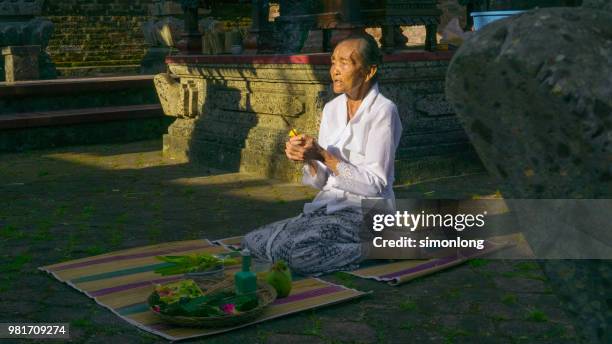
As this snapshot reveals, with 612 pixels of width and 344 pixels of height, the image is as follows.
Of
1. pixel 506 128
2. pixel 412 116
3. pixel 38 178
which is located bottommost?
pixel 38 178

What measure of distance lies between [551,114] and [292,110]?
238 inches

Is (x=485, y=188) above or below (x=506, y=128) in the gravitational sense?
below

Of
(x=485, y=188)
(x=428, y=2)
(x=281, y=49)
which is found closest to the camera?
(x=485, y=188)

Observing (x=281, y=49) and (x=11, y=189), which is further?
(x=281, y=49)

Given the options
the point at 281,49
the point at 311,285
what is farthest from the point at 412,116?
the point at 311,285

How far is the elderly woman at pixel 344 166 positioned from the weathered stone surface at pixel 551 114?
250 centimetres

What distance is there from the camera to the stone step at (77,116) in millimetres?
10250

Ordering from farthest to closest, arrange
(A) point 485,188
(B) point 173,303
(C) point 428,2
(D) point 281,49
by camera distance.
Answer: (D) point 281,49
(C) point 428,2
(A) point 485,188
(B) point 173,303

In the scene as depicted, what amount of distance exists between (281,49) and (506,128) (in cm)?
801

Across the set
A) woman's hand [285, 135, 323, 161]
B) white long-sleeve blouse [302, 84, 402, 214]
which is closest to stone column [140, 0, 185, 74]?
white long-sleeve blouse [302, 84, 402, 214]

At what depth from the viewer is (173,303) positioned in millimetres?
3600

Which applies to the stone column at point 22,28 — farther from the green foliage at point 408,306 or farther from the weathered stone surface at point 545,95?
the weathered stone surface at point 545,95

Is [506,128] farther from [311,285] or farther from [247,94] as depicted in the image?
[247,94]

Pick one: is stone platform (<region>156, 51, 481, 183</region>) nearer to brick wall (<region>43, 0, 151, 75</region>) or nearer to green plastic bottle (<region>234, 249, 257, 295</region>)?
green plastic bottle (<region>234, 249, 257, 295</region>)
